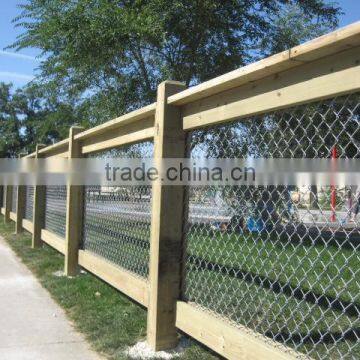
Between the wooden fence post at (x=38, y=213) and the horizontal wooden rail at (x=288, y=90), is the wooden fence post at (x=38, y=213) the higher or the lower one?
the lower one

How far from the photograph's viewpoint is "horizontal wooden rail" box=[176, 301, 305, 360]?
2857 mm

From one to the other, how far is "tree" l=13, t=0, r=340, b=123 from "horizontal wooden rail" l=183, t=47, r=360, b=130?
7.56 m

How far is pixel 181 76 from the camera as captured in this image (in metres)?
12.3

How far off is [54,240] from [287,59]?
5.94m

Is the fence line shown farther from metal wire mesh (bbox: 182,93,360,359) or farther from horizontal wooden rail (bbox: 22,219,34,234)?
horizontal wooden rail (bbox: 22,219,34,234)

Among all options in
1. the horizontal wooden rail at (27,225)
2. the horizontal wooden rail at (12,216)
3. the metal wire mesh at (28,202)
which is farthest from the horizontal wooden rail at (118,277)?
the horizontal wooden rail at (12,216)

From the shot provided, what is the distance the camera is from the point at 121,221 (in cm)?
544

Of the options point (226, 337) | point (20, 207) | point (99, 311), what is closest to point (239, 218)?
point (226, 337)

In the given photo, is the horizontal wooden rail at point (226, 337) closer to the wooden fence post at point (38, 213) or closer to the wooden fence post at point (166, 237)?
the wooden fence post at point (166, 237)

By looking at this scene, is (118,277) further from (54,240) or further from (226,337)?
(54,240)

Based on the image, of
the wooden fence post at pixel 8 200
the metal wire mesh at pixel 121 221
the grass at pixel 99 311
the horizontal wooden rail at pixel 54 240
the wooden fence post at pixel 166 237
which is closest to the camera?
the wooden fence post at pixel 166 237

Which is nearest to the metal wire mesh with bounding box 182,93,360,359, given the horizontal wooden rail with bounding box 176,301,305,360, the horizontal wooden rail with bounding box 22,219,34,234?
the horizontal wooden rail with bounding box 176,301,305,360

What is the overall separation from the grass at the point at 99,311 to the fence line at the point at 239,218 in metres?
0.26

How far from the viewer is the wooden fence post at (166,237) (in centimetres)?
386
